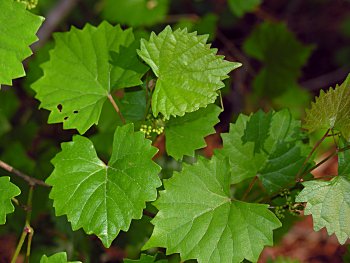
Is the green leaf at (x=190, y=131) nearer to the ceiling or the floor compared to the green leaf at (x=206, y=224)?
nearer to the ceiling

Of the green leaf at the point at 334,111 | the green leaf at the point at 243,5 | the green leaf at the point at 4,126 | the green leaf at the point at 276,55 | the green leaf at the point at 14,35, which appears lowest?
the green leaf at the point at 4,126

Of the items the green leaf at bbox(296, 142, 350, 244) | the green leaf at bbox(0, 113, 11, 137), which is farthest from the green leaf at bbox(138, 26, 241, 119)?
the green leaf at bbox(0, 113, 11, 137)

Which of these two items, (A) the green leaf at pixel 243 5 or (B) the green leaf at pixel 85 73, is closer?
(B) the green leaf at pixel 85 73

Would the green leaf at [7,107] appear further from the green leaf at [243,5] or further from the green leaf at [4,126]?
the green leaf at [243,5]

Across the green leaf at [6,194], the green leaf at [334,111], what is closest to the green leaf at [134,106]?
the green leaf at [6,194]

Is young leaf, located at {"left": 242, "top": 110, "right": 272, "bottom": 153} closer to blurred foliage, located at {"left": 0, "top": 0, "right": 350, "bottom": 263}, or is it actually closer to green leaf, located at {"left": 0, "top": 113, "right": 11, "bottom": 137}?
blurred foliage, located at {"left": 0, "top": 0, "right": 350, "bottom": 263}

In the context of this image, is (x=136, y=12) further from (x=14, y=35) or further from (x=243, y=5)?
(x=14, y=35)

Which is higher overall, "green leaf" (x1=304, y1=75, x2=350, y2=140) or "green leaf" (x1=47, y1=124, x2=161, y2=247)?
"green leaf" (x1=304, y1=75, x2=350, y2=140)
